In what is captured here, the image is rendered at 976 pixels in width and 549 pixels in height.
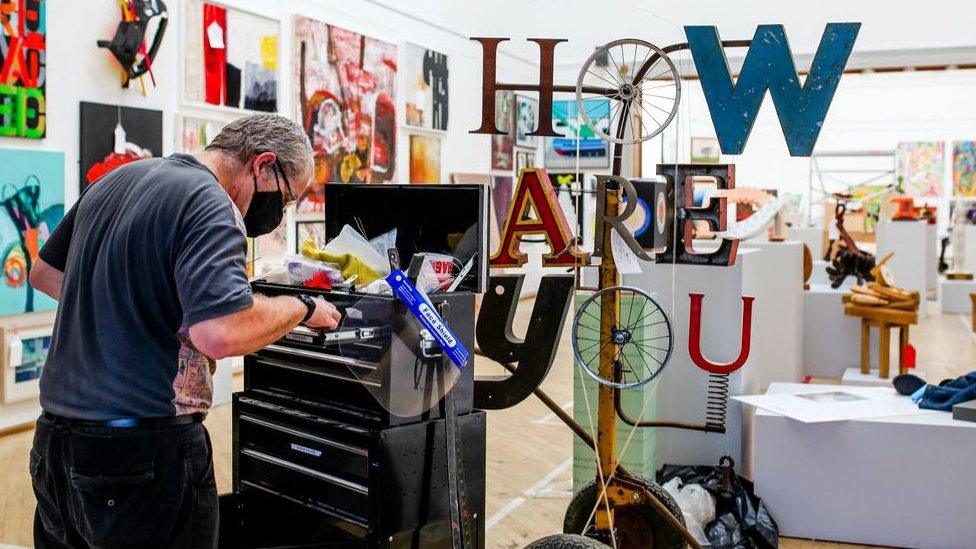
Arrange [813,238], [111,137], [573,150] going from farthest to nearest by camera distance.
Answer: [573,150]
[813,238]
[111,137]

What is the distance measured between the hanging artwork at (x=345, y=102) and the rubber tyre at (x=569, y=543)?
19.7ft

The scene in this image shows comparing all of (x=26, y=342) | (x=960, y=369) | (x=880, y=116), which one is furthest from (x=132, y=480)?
(x=880, y=116)

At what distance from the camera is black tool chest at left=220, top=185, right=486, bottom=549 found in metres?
2.23

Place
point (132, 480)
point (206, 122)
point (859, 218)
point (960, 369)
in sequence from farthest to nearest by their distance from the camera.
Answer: point (859, 218)
point (960, 369)
point (206, 122)
point (132, 480)

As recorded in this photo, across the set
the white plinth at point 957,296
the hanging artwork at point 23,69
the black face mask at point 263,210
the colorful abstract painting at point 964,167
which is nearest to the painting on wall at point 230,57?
the hanging artwork at point 23,69

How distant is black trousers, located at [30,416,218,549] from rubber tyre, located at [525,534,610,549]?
2.63 ft

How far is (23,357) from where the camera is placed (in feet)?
18.7

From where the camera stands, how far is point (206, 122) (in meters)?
7.00

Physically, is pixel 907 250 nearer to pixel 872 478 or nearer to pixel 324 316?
pixel 872 478

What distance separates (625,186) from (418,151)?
25.5 feet

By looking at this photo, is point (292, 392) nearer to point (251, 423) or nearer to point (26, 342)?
point (251, 423)

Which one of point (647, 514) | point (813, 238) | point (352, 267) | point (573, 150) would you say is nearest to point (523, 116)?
point (573, 150)

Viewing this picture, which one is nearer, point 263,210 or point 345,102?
point 263,210

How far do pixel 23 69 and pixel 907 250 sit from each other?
958 centimetres
